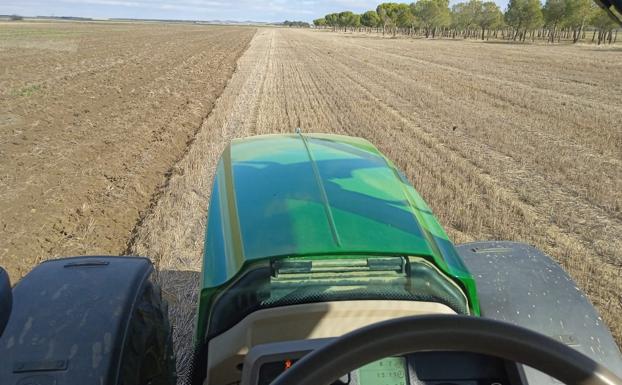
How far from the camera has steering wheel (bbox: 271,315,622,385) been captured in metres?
0.80

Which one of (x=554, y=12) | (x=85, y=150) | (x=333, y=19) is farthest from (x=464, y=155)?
(x=333, y=19)

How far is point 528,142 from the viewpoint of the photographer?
9352mm

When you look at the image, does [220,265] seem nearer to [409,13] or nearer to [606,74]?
[606,74]

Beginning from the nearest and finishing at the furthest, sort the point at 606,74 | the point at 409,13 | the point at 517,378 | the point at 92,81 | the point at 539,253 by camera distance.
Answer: the point at 517,378 → the point at 539,253 → the point at 92,81 → the point at 606,74 → the point at 409,13

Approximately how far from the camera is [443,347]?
2.75 ft

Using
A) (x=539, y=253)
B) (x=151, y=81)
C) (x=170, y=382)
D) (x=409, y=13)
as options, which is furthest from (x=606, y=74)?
(x=409, y=13)

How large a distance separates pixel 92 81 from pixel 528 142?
1423 centimetres

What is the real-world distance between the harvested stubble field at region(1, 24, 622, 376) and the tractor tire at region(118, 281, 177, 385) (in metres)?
1.02

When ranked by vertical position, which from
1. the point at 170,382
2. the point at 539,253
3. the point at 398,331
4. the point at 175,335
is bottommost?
the point at 175,335

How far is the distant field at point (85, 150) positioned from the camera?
18.6 ft

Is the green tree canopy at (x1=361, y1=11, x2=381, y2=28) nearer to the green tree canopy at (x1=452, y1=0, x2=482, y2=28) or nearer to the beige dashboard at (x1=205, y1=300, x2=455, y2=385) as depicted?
the green tree canopy at (x1=452, y1=0, x2=482, y2=28)

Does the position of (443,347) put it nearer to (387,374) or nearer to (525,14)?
(387,374)

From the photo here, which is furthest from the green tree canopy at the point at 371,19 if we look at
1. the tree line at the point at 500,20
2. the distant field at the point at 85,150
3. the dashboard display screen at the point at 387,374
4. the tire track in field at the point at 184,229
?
the dashboard display screen at the point at 387,374

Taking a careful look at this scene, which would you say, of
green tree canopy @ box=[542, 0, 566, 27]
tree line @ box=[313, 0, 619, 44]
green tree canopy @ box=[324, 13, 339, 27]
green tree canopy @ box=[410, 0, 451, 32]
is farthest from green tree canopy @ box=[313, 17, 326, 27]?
green tree canopy @ box=[542, 0, 566, 27]
